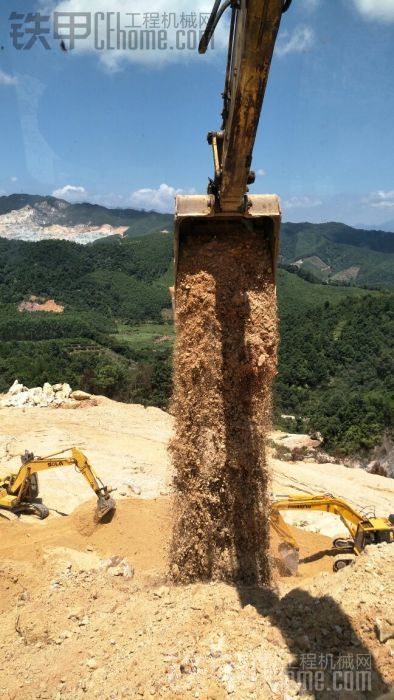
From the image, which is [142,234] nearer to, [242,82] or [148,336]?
[148,336]

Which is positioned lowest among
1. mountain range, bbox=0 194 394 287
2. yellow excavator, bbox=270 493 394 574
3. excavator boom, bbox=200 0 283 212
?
yellow excavator, bbox=270 493 394 574

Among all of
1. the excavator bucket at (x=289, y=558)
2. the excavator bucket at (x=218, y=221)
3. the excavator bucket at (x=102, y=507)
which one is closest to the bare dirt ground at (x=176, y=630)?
the excavator bucket at (x=289, y=558)

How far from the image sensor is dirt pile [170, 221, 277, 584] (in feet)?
15.8

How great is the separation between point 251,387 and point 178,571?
2.44 m

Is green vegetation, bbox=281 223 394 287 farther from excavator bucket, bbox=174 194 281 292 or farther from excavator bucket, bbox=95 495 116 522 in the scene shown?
excavator bucket, bbox=174 194 281 292

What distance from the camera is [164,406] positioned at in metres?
23.7

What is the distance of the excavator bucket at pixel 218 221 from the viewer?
4.49 metres

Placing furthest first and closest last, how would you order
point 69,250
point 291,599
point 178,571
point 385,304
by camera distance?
point 69,250, point 385,304, point 178,571, point 291,599

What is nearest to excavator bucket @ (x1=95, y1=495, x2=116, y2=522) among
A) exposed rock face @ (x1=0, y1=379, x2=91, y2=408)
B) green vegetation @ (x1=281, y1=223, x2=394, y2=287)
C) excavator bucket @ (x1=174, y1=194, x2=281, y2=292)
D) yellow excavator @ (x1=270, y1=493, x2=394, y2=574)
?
yellow excavator @ (x1=270, y1=493, x2=394, y2=574)

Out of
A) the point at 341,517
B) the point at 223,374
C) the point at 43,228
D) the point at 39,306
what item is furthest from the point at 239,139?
the point at 43,228

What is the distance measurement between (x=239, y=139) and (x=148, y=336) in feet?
218

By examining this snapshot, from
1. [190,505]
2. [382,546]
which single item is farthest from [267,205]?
[382,546]

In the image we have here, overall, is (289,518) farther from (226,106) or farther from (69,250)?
(69,250)

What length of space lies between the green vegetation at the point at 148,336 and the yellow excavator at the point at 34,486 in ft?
Answer: 48.1
